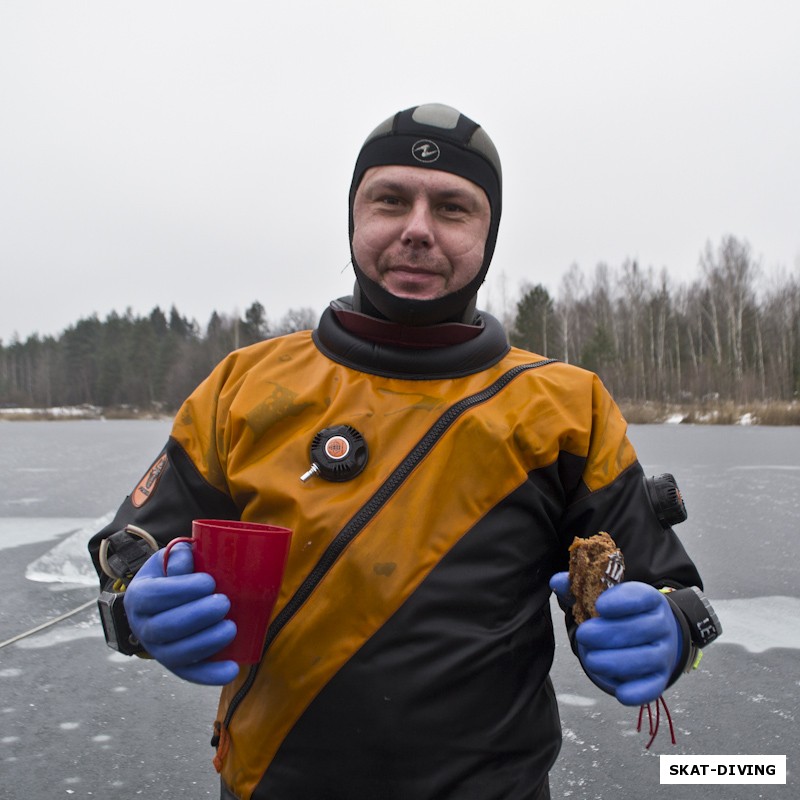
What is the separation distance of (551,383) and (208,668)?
82cm

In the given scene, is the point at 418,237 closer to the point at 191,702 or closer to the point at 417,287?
the point at 417,287

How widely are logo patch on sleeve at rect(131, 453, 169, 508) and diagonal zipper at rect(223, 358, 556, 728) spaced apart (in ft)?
1.23

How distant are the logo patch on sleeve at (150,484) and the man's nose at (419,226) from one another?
26.0 inches

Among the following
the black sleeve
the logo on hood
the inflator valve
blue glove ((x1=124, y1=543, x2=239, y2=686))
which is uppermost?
the logo on hood

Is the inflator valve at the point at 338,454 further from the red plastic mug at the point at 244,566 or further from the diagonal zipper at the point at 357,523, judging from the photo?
the red plastic mug at the point at 244,566

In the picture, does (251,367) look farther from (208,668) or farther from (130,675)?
(130,675)

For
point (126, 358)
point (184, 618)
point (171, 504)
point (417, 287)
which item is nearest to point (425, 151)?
point (417, 287)

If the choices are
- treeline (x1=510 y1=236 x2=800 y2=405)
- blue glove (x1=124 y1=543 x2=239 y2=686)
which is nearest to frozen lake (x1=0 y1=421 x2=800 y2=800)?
blue glove (x1=124 y1=543 x2=239 y2=686)

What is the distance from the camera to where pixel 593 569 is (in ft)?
4.19

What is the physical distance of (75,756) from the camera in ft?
8.57

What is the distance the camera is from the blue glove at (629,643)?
48.3 inches

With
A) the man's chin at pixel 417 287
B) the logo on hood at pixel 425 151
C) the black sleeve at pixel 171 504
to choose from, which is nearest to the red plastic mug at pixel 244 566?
the black sleeve at pixel 171 504

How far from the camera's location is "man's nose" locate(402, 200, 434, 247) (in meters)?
1.52

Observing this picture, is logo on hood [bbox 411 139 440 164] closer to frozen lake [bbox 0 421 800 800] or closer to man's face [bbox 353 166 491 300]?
man's face [bbox 353 166 491 300]
